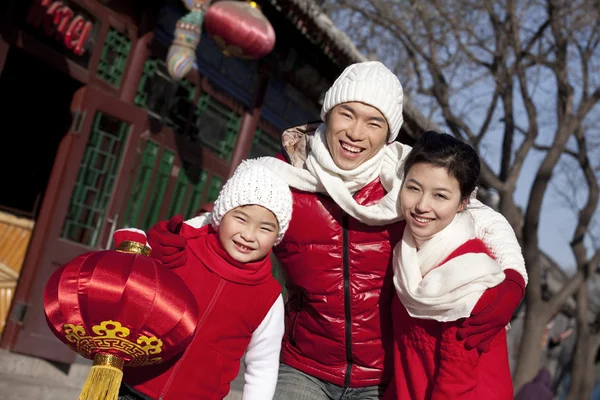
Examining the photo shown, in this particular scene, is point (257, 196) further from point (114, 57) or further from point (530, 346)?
point (530, 346)

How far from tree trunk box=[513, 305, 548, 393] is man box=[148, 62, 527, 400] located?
34.0ft

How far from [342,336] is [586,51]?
40.3 ft

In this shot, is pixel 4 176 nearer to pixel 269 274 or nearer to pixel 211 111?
pixel 211 111

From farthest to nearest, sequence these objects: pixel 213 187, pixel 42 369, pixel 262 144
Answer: pixel 262 144 < pixel 213 187 < pixel 42 369

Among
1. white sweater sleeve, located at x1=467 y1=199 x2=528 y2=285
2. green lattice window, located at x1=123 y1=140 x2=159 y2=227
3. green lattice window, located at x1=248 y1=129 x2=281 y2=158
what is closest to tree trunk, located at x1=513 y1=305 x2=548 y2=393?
green lattice window, located at x1=248 y1=129 x2=281 y2=158

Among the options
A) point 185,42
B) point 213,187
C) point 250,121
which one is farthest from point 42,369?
point 250,121

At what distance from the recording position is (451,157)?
348 centimetres

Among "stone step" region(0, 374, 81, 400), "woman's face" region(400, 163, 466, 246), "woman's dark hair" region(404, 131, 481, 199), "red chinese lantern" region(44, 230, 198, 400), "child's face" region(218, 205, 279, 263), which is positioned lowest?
"stone step" region(0, 374, 81, 400)

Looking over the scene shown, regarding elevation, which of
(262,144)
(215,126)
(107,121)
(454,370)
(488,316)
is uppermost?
(262,144)

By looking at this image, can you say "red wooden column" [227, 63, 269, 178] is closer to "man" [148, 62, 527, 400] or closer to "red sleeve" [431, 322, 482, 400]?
"man" [148, 62, 527, 400]

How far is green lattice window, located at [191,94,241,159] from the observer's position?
9578 millimetres

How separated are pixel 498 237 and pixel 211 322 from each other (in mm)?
1162

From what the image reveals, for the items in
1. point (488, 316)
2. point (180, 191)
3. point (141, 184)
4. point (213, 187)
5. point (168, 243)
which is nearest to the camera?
point (488, 316)

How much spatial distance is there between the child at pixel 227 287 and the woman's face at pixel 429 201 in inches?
19.3
